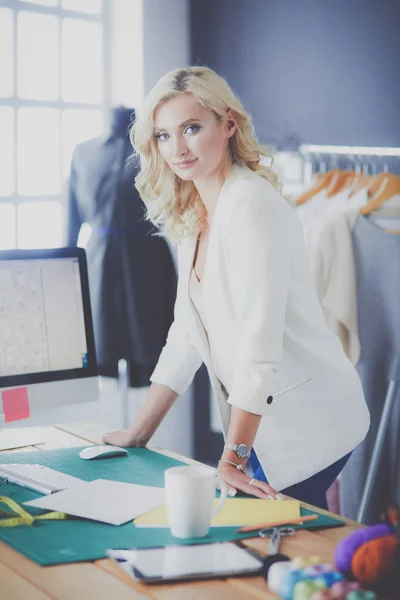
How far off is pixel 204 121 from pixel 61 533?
38.8 inches

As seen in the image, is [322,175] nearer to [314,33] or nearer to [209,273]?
[314,33]

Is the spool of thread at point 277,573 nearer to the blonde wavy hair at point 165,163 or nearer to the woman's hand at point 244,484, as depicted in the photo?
the woman's hand at point 244,484

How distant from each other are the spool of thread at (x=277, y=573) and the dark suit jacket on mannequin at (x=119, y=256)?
8.23 feet

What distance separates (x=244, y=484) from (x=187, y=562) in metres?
0.37

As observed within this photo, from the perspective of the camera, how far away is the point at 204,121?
2.07m

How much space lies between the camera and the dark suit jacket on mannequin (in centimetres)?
370

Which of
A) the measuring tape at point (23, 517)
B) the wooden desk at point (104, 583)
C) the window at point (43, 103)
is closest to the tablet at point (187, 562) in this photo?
the wooden desk at point (104, 583)

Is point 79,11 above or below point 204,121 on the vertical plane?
above

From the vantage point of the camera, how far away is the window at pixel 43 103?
13.6 ft

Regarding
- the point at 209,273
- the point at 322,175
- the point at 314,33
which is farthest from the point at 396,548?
the point at 314,33

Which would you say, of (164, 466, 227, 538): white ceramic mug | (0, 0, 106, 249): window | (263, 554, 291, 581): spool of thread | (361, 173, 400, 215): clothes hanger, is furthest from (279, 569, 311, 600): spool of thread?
(0, 0, 106, 249): window

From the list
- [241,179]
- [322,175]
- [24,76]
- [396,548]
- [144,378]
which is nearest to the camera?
[396,548]

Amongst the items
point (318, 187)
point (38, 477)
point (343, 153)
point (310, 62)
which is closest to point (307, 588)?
point (38, 477)

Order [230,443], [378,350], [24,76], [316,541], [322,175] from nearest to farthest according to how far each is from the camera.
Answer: [316,541], [230,443], [378,350], [322,175], [24,76]
